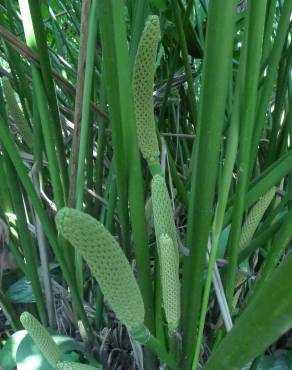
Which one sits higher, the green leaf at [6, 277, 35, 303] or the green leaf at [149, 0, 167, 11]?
the green leaf at [149, 0, 167, 11]

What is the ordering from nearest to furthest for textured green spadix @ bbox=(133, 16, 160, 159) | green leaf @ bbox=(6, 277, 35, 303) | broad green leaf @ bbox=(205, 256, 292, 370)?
broad green leaf @ bbox=(205, 256, 292, 370) → textured green spadix @ bbox=(133, 16, 160, 159) → green leaf @ bbox=(6, 277, 35, 303)

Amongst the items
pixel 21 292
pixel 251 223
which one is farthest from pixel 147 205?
pixel 21 292

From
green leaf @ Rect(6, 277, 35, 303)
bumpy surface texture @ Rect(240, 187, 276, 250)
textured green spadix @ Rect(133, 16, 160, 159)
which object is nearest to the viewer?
textured green spadix @ Rect(133, 16, 160, 159)

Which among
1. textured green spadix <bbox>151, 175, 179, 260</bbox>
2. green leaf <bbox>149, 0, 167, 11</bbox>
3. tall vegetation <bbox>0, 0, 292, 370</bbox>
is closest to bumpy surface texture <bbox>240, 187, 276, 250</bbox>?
tall vegetation <bbox>0, 0, 292, 370</bbox>

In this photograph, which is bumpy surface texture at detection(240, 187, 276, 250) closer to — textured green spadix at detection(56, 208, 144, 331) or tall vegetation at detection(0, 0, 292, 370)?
tall vegetation at detection(0, 0, 292, 370)

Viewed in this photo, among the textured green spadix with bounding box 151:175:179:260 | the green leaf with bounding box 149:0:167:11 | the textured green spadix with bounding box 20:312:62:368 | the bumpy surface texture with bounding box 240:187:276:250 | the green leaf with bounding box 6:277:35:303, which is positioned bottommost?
the green leaf with bounding box 6:277:35:303

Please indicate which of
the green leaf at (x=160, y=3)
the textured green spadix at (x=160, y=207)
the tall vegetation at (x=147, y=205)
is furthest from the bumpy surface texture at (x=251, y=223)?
the green leaf at (x=160, y=3)

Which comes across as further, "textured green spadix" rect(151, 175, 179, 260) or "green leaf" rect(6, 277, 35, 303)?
"green leaf" rect(6, 277, 35, 303)

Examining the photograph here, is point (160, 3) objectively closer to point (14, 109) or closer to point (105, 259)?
point (14, 109)

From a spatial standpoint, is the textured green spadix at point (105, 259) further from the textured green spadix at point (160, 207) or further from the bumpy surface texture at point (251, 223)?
the bumpy surface texture at point (251, 223)
